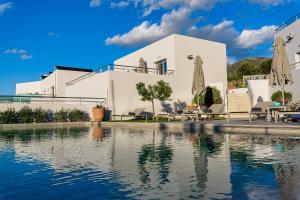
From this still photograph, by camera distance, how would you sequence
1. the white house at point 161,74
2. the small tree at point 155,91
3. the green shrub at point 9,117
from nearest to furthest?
the green shrub at point 9,117
the small tree at point 155,91
the white house at point 161,74

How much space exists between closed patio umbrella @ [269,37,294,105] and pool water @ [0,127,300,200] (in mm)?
6634

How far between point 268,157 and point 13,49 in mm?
32146

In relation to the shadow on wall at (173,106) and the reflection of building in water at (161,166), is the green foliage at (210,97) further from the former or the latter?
the reflection of building in water at (161,166)

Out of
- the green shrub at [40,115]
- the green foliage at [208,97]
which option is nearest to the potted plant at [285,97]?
the green foliage at [208,97]

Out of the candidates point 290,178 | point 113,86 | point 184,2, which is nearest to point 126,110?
point 113,86

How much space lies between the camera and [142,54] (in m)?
29.1

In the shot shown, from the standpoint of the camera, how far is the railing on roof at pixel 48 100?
65.4 feet

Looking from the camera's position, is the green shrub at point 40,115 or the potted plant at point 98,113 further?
the potted plant at point 98,113

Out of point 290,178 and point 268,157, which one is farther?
point 268,157

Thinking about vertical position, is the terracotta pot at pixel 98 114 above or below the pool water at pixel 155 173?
above

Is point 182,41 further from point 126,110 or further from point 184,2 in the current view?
point 126,110

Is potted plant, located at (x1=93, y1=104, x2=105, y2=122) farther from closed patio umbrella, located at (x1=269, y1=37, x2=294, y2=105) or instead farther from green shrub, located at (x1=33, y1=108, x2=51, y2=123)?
closed patio umbrella, located at (x1=269, y1=37, x2=294, y2=105)

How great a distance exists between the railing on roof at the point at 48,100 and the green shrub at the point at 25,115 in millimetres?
1134

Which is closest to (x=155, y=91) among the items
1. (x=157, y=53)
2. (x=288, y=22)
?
(x=157, y=53)
